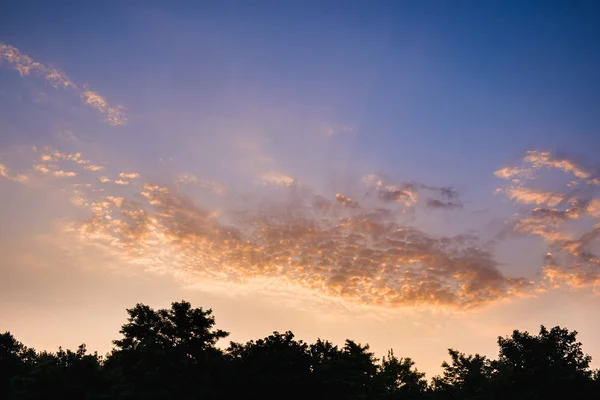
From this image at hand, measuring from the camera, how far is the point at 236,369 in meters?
45.6

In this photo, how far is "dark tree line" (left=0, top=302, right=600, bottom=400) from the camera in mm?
43781

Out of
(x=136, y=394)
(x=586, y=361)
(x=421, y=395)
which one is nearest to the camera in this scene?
(x=136, y=394)

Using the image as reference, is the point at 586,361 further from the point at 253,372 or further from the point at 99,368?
the point at 99,368

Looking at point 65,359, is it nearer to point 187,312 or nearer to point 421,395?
point 187,312

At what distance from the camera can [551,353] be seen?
180 ft

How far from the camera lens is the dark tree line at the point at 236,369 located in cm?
4378

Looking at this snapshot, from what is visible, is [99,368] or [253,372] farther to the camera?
[99,368]

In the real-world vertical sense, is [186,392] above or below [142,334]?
below

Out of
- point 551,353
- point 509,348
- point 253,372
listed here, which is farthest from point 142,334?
point 551,353

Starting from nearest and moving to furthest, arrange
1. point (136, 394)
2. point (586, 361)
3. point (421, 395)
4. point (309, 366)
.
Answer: point (136, 394) < point (309, 366) < point (586, 361) < point (421, 395)

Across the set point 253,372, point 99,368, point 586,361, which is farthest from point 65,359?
point 586,361

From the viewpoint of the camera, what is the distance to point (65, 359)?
53.9 m

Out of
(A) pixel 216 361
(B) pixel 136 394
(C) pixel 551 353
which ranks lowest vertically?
(B) pixel 136 394

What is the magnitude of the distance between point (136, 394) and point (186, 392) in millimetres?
4660
